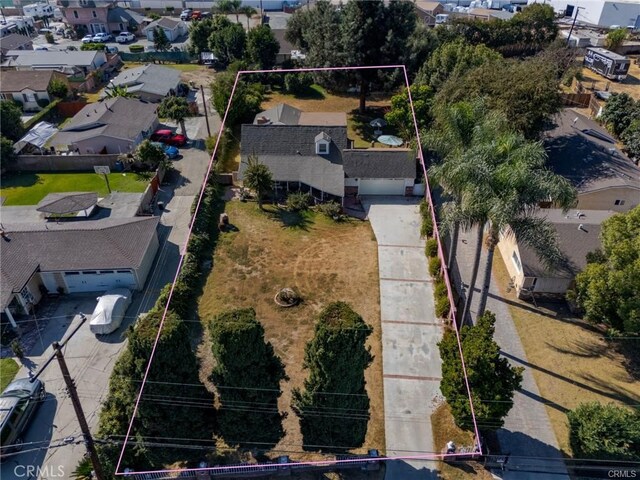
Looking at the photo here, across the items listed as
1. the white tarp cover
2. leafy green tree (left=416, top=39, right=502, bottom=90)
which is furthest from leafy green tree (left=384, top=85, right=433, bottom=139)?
the white tarp cover

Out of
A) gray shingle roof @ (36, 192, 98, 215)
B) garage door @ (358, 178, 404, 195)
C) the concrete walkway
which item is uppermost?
gray shingle roof @ (36, 192, 98, 215)

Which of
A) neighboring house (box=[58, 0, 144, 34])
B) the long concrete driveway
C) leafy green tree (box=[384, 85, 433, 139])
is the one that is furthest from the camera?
neighboring house (box=[58, 0, 144, 34])

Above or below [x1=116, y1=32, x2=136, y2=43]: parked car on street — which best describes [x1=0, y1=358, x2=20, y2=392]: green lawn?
below

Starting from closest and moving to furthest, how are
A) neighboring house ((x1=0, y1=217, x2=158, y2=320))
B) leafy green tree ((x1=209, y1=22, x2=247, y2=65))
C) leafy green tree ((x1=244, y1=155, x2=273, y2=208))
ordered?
neighboring house ((x1=0, y1=217, x2=158, y2=320)) → leafy green tree ((x1=244, y1=155, x2=273, y2=208)) → leafy green tree ((x1=209, y1=22, x2=247, y2=65))

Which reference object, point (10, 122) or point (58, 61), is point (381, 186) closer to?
point (10, 122)

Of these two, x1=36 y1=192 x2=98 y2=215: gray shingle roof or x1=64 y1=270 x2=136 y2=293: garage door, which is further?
x1=36 y1=192 x2=98 y2=215: gray shingle roof

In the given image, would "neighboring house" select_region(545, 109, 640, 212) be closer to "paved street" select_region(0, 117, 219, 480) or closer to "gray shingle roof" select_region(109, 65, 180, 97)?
"paved street" select_region(0, 117, 219, 480)

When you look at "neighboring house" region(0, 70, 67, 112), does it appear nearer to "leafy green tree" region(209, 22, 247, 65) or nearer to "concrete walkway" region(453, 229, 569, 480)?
"leafy green tree" region(209, 22, 247, 65)

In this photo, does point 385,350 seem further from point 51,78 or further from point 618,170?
point 51,78
